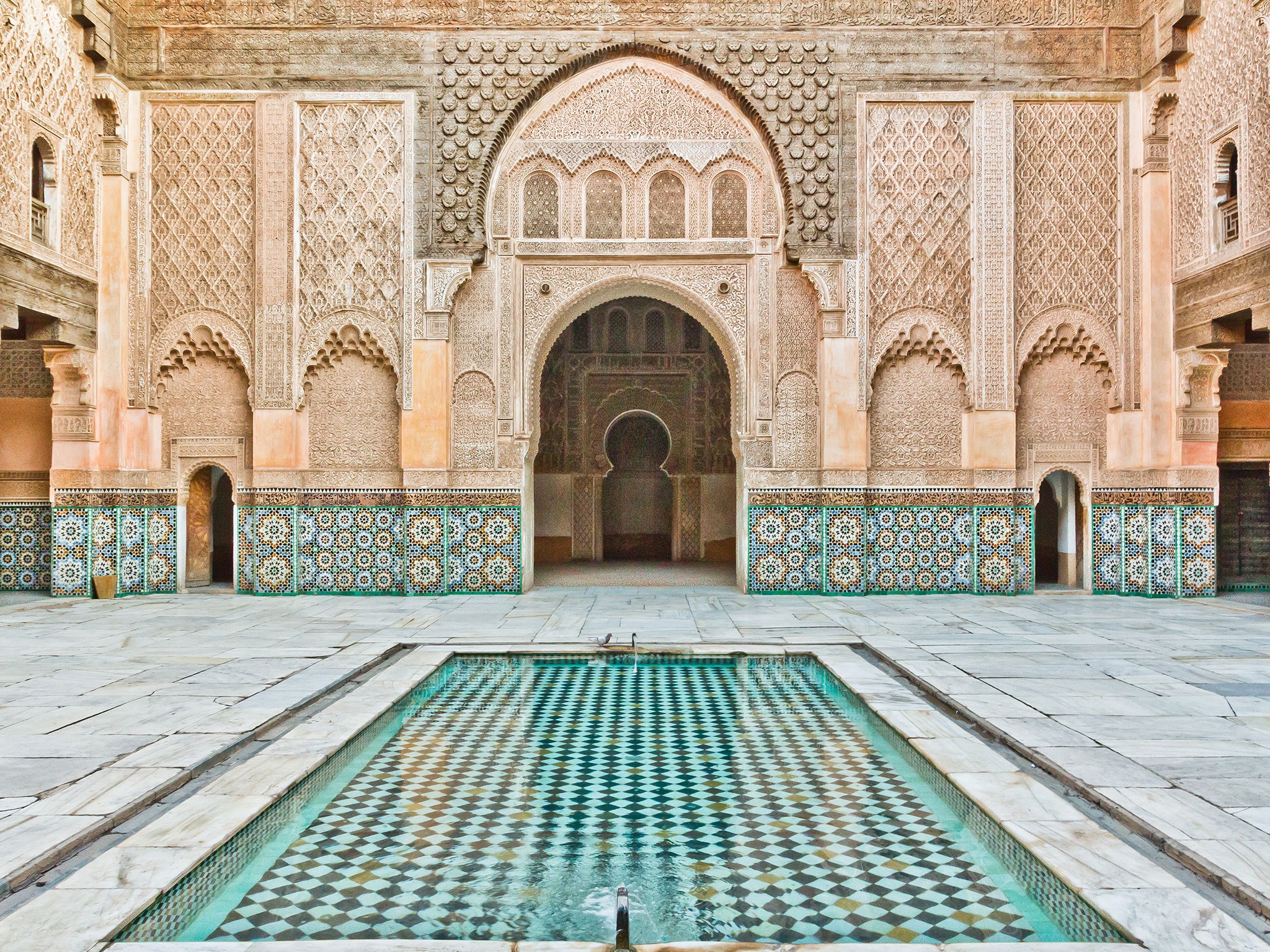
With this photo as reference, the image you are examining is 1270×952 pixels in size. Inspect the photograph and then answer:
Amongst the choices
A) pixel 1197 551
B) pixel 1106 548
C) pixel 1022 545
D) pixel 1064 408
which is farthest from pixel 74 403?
pixel 1197 551

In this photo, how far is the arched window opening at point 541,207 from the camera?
750 centimetres

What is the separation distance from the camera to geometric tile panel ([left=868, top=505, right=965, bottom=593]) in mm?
7273

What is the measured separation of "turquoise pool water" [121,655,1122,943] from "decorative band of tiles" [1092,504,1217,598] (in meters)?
4.85

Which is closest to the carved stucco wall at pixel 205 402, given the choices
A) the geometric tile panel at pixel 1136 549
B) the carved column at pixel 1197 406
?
the geometric tile panel at pixel 1136 549

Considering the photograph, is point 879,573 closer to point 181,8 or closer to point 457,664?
point 457,664

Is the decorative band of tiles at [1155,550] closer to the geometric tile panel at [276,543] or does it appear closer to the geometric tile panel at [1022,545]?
the geometric tile panel at [1022,545]

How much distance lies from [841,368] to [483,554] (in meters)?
3.14

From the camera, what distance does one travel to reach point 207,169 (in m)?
7.31

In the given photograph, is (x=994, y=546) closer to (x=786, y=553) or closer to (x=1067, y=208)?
(x=786, y=553)

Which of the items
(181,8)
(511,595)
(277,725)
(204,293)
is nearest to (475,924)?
(277,725)

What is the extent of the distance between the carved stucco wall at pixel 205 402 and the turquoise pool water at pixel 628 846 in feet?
15.7

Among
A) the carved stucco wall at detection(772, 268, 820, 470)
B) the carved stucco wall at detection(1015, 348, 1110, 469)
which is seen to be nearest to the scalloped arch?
the carved stucco wall at detection(772, 268, 820, 470)

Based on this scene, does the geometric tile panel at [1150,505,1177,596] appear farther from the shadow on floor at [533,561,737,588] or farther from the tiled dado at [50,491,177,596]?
the tiled dado at [50,491,177,596]

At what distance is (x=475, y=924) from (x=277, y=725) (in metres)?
1.71
